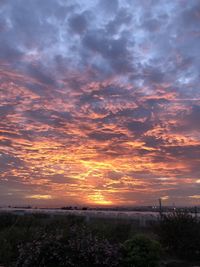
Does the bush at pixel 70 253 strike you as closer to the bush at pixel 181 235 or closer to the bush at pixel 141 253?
the bush at pixel 141 253

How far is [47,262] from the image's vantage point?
1348cm

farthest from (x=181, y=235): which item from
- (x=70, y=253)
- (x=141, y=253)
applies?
(x=70, y=253)

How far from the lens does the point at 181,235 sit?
1855cm

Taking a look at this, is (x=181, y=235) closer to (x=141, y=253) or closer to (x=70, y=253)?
(x=141, y=253)

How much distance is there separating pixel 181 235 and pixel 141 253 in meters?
5.05

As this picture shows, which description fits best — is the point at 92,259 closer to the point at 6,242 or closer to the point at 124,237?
the point at 6,242

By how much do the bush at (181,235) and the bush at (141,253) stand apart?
3.92 meters

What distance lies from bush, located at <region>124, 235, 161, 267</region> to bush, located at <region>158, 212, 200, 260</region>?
392cm

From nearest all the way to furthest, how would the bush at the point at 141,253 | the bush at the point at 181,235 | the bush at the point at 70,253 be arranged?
the bush at the point at 70,253, the bush at the point at 141,253, the bush at the point at 181,235

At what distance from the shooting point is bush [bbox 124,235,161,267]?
13.7 metres

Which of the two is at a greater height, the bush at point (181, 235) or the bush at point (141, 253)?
the bush at point (181, 235)

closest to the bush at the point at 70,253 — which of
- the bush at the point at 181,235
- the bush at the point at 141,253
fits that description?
the bush at the point at 141,253

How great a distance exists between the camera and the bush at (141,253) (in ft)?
45.0

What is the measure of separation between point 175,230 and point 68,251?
6.77 meters
